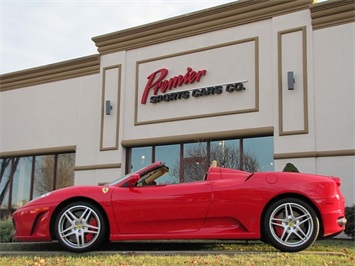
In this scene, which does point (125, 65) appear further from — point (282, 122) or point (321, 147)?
point (321, 147)

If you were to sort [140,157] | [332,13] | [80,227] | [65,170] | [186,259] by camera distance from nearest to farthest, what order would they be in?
[186,259], [80,227], [332,13], [140,157], [65,170]

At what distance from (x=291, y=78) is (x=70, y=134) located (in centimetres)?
812

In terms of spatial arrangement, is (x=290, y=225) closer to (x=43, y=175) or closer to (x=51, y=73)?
(x=43, y=175)

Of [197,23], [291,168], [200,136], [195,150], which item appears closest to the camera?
[291,168]

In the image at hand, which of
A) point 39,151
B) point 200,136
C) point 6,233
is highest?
point 200,136

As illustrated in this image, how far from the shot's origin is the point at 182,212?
17.4ft

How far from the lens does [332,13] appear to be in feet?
36.8

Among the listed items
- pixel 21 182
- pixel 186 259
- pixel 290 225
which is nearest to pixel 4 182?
pixel 21 182

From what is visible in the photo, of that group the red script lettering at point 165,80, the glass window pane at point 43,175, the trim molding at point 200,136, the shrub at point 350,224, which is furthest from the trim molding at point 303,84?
the glass window pane at point 43,175

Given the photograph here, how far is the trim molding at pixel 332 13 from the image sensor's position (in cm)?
1103

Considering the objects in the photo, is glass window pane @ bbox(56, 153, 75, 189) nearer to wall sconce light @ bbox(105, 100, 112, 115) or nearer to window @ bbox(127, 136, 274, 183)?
wall sconce light @ bbox(105, 100, 112, 115)

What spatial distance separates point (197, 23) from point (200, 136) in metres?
3.49

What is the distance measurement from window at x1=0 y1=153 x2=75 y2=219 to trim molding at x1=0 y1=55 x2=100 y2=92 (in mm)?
2897

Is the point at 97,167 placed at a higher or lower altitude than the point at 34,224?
higher
